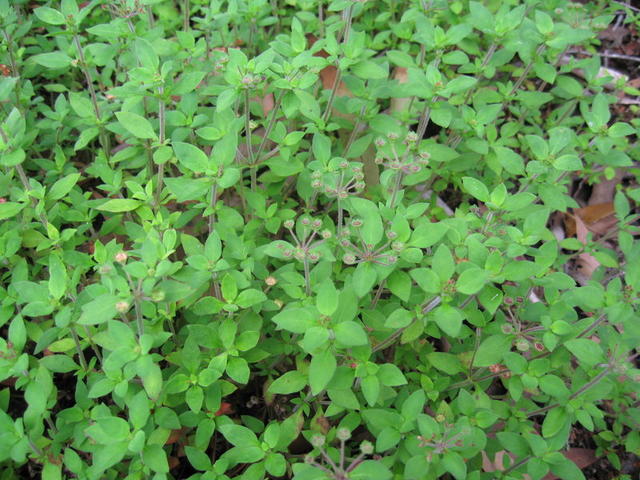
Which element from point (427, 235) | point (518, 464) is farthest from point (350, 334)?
point (518, 464)

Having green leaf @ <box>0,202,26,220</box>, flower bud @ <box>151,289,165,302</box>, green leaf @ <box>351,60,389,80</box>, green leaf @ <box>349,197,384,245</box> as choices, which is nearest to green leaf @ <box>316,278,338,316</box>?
green leaf @ <box>349,197,384,245</box>

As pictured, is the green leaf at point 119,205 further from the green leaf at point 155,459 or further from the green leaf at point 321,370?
the green leaf at point 321,370

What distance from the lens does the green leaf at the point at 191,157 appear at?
250 centimetres

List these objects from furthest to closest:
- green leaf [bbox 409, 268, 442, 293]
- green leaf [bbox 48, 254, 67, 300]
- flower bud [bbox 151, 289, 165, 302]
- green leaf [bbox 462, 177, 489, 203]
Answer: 1. green leaf [bbox 462, 177, 489, 203]
2. green leaf [bbox 48, 254, 67, 300]
3. green leaf [bbox 409, 268, 442, 293]
4. flower bud [bbox 151, 289, 165, 302]

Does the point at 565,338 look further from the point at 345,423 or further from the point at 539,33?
the point at 539,33

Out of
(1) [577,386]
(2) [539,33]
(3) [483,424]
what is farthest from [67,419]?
(2) [539,33]

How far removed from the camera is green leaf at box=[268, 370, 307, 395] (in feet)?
8.19

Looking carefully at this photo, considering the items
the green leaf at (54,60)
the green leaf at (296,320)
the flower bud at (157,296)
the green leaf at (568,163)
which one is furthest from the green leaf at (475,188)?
the green leaf at (54,60)

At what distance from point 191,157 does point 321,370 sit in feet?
3.95

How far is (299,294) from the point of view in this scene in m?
2.54

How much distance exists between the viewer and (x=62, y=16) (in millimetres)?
2941

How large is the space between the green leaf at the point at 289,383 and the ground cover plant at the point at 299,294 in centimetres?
1

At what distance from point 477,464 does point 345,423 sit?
702 mm

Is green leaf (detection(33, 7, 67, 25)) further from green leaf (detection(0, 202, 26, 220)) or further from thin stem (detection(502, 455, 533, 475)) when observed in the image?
thin stem (detection(502, 455, 533, 475))
